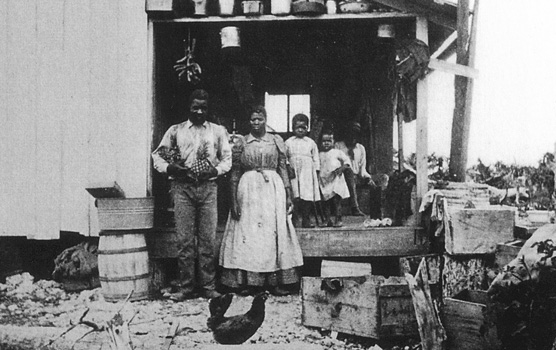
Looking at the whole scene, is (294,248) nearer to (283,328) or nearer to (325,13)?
(283,328)

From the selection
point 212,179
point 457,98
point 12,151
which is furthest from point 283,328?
point 12,151

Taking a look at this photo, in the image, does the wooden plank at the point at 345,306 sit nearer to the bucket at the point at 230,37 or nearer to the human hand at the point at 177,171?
the human hand at the point at 177,171

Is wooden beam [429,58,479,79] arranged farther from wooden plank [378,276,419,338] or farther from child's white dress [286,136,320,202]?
wooden plank [378,276,419,338]

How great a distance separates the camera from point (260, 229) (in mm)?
6672

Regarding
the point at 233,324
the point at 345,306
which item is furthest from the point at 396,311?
the point at 233,324

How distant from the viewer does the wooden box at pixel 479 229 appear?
538 cm

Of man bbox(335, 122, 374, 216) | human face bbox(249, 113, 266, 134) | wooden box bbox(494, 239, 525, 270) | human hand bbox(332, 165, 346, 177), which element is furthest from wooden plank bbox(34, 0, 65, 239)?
wooden box bbox(494, 239, 525, 270)

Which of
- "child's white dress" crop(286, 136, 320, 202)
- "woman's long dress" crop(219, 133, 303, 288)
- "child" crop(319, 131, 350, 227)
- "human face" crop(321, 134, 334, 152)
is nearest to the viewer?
"woman's long dress" crop(219, 133, 303, 288)

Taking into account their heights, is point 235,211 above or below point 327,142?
below

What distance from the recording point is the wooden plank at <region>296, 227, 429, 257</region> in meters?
6.96

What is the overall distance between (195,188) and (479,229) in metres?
3.10

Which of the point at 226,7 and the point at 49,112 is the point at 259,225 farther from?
the point at 49,112

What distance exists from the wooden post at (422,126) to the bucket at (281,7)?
5.46 ft

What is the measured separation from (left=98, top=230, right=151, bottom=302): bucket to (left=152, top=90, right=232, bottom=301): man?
0.50m
